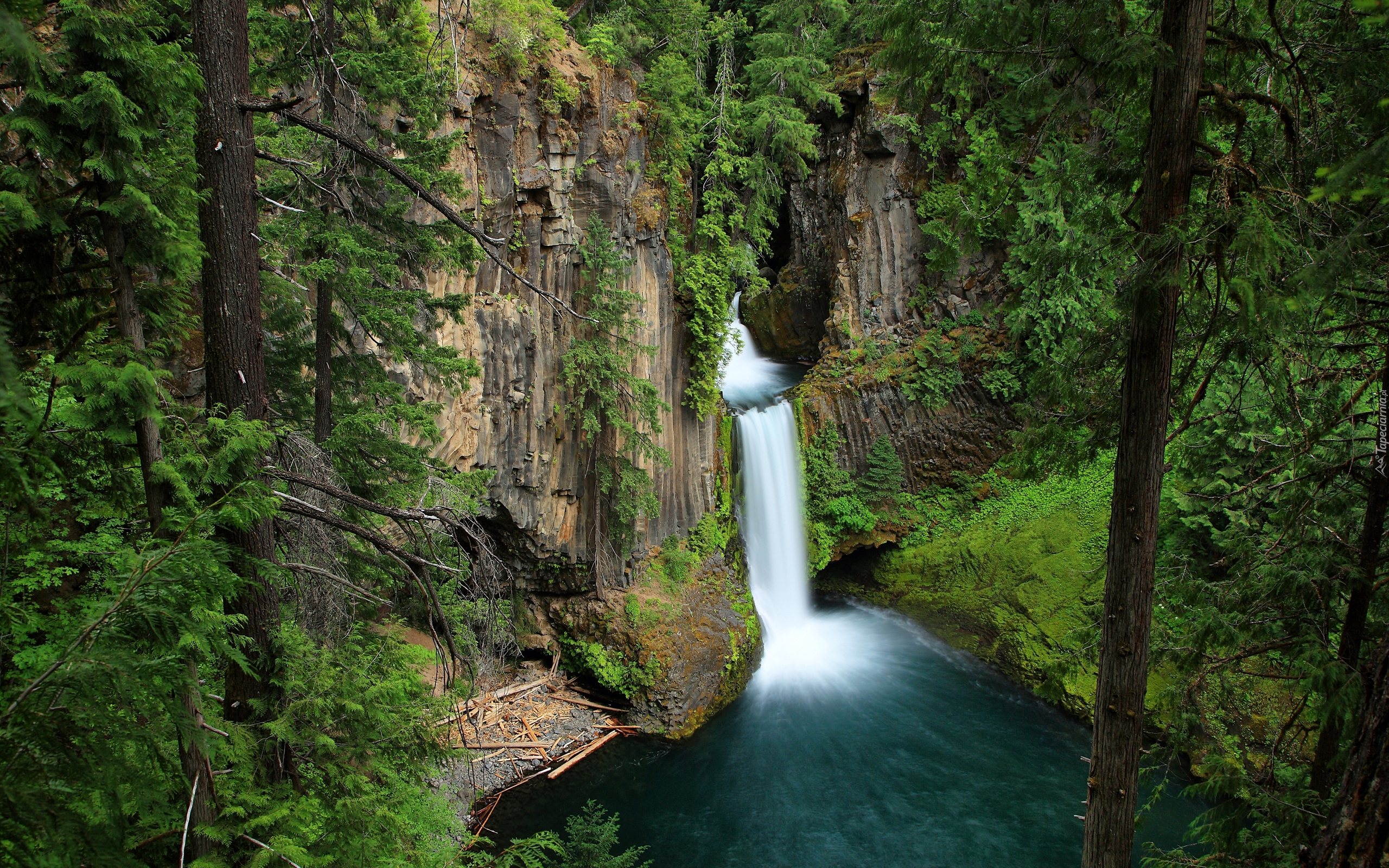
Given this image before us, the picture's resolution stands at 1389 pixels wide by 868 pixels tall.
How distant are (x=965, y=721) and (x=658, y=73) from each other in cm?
1366

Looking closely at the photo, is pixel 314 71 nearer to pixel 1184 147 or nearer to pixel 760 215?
pixel 1184 147

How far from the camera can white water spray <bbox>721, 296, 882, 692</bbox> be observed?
14.6 metres

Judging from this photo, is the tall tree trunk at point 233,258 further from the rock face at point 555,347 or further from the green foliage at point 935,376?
the green foliage at point 935,376

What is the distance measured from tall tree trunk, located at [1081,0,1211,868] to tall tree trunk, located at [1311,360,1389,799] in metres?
1.17

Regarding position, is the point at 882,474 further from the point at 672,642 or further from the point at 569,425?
the point at 569,425

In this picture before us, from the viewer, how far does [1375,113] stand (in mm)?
4012

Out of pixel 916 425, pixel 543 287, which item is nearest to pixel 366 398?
pixel 543 287

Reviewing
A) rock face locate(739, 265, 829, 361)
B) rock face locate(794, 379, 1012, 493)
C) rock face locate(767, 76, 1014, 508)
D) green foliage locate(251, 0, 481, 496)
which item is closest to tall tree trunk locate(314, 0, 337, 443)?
green foliage locate(251, 0, 481, 496)

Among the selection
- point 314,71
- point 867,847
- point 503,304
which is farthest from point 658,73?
point 867,847

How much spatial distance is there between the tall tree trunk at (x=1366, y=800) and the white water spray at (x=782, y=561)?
11387 mm

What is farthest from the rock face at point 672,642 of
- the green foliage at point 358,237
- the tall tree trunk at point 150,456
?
the tall tree trunk at point 150,456

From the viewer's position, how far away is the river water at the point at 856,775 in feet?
31.0

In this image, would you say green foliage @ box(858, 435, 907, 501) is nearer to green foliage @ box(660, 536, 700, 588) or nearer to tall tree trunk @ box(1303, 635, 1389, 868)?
green foliage @ box(660, 536, 700, 588)

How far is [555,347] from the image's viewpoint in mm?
12039
